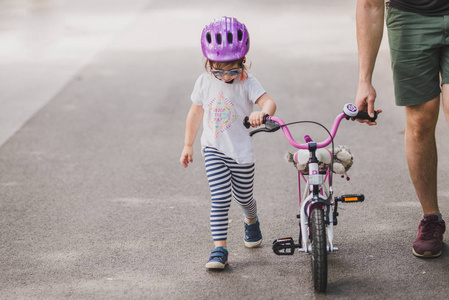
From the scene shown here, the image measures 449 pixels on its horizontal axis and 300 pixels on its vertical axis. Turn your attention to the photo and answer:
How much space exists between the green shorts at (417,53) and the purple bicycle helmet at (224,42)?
3.09 feet

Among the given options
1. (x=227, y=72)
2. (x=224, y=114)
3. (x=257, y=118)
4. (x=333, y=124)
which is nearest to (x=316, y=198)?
(x=333, y=124)

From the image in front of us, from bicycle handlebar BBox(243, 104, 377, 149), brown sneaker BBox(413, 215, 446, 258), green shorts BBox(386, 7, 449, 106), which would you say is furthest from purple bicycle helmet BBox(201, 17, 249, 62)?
brown sneaker BBox(413, 215, 446, 258)

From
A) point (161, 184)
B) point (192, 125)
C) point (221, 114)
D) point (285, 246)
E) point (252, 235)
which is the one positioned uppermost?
point (221, 114)

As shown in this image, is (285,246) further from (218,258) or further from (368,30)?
(368,30)

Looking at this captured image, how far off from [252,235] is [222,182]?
1.79 ft

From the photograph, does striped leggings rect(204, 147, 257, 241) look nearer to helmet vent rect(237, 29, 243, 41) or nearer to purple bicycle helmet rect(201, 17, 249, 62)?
purple bicycle helmet rect(201, 17, 249, 62)

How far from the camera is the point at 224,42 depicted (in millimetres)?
3781

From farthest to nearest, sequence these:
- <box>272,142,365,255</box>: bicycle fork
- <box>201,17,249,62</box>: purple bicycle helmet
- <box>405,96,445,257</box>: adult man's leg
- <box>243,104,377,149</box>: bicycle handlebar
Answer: <box>405,96,445,257</box>: adult man's leg, <box>201,17,249,62</box>: purple bicycle helmet, <box>272,142,365,255</box>: bicycle fork, <box>243,104,377,149</box>: bicycle handlebar

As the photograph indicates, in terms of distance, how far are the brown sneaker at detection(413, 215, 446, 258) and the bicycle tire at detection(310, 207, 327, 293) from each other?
2.72ft

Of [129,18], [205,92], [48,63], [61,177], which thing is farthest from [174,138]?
[129,18]

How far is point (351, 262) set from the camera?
4.07m

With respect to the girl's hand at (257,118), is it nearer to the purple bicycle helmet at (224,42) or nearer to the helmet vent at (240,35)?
the purple bicycle helmet at (224,42)

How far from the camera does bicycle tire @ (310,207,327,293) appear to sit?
3.46m

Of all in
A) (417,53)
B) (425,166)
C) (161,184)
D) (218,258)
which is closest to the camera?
(417,53)
